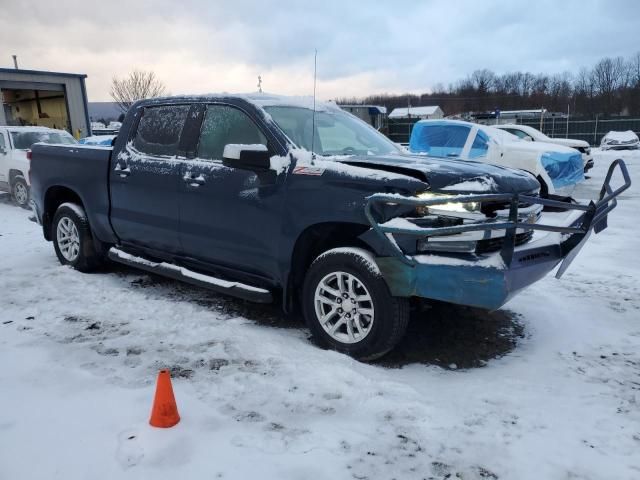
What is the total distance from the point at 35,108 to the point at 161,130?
34.3 meters

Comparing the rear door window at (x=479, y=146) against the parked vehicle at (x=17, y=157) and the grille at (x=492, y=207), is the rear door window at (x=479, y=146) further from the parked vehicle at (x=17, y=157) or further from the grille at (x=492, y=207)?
the parked vehicle at (x=17, y=157)

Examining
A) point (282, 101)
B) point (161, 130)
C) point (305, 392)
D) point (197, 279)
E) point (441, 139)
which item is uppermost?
point (282, 101)

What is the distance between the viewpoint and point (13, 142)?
38.0ft

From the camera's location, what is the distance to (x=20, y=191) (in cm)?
1145

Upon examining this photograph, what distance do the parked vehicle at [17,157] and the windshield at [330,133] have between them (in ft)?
28.9

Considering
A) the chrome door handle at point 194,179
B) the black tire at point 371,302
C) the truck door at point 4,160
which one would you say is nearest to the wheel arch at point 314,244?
the black tire at point 371,302

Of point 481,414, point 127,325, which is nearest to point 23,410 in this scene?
point 127,325

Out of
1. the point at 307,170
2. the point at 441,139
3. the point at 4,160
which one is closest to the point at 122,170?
the point at 307,170

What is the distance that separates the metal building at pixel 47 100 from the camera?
25750 millimetres

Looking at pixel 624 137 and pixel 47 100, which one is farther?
pixel 47 100

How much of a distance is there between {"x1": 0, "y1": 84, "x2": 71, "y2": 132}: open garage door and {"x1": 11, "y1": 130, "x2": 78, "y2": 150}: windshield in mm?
18784

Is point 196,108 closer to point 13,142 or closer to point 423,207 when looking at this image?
point 423,207

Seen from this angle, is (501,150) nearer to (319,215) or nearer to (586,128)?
(319,215)

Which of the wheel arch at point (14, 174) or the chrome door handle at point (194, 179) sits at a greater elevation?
the chrome door handle at point (194, 179)
